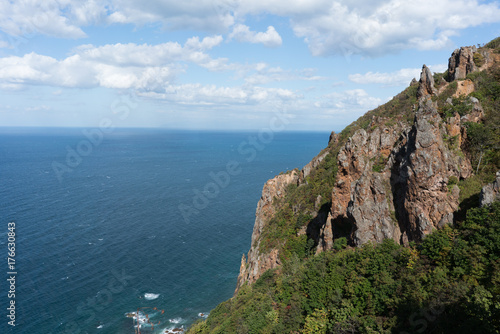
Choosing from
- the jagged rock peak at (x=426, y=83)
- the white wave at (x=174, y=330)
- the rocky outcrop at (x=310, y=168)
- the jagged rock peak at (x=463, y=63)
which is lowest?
the white wave at (x=174, y=330)

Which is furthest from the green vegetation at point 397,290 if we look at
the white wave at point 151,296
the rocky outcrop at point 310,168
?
the white wave at point 151,296

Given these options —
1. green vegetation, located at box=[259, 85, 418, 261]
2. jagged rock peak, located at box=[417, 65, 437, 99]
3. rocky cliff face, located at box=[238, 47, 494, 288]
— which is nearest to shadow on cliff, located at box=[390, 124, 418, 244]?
rocky cliff face, located at box=[238, 47, 494, 288]

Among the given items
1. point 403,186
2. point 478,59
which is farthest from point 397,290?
point 478,59

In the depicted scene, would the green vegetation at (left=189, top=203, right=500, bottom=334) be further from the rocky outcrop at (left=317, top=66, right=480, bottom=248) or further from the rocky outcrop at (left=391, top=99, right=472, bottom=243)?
the rocky outcrop at (left=317, top=66, right=480, bottom=248)

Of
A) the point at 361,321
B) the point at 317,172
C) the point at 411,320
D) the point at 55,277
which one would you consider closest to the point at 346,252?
the point at 361,321

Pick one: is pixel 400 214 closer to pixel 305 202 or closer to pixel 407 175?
pixel 407 175

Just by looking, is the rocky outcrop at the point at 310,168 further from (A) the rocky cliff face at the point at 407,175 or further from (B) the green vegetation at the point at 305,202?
(A) the rocky cliff face at the point at 407,175

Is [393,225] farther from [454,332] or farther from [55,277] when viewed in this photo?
[55,277]
